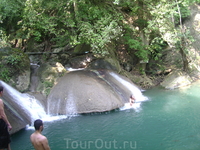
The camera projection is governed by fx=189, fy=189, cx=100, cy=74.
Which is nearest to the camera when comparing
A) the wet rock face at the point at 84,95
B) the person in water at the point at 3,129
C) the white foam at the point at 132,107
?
the person in water at the point at 3,129

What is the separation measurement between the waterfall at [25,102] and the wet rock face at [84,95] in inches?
19.8

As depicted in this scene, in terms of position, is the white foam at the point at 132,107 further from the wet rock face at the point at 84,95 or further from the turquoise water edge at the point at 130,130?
the wet rock face at the point at 84,95

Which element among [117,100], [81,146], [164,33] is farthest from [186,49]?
[81,146]

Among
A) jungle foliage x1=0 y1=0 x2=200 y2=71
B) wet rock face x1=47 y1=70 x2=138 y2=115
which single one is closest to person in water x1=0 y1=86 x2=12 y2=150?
wet rock face x1=47 y1=70 x2=138 y2=115

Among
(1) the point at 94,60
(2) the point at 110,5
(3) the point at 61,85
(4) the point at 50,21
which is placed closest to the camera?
(3) the point at 61,85

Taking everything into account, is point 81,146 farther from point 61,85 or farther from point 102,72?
point 102,72

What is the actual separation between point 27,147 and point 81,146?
175 cm

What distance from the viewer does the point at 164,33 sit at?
13.6 metres

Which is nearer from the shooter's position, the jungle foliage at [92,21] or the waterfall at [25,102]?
the waterfall at [25,102]

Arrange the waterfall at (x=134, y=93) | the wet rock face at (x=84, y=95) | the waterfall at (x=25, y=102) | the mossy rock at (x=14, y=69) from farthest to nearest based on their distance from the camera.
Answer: the waterfall at (x=134, y=93) → the mossy rock at (x=14, y=69) → the wet rock face at (x=84, y=95) → the waterfall at (x=25, y=102)

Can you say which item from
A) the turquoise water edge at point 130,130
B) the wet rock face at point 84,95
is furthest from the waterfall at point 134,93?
the wet rock face at point 84,95

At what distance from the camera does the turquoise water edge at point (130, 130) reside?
6059mm

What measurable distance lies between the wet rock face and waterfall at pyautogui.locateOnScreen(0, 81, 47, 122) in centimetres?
50

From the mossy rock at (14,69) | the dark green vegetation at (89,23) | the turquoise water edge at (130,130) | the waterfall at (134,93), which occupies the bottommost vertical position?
the turquoise water edge at (130,130)
